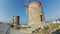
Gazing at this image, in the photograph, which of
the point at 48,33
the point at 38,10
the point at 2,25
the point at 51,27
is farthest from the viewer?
the point at 38,10

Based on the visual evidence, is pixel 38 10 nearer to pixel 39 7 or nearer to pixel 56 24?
pixel 39 7

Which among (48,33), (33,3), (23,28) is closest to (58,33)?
(48,33)

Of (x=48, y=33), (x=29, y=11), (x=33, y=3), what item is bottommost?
(x=48, y=33)

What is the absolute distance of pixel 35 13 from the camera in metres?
7.67

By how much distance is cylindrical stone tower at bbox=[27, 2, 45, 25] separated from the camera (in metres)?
7.46

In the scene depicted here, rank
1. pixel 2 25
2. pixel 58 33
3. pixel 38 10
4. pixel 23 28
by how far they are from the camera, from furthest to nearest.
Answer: pixel 38 10
pixel 23 28
pixel 58 33
pixel 2 25

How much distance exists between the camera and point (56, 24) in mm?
6105

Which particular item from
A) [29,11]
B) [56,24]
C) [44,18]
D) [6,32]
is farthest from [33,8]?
[6,32]

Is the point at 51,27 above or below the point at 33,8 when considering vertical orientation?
below

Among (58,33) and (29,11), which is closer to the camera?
(58,33)

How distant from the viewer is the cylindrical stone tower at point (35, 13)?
7.46m

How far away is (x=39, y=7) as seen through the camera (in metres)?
8.05

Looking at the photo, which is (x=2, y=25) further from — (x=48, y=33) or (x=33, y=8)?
(x=33, y=8)

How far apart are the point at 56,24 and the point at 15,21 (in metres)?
2.84
